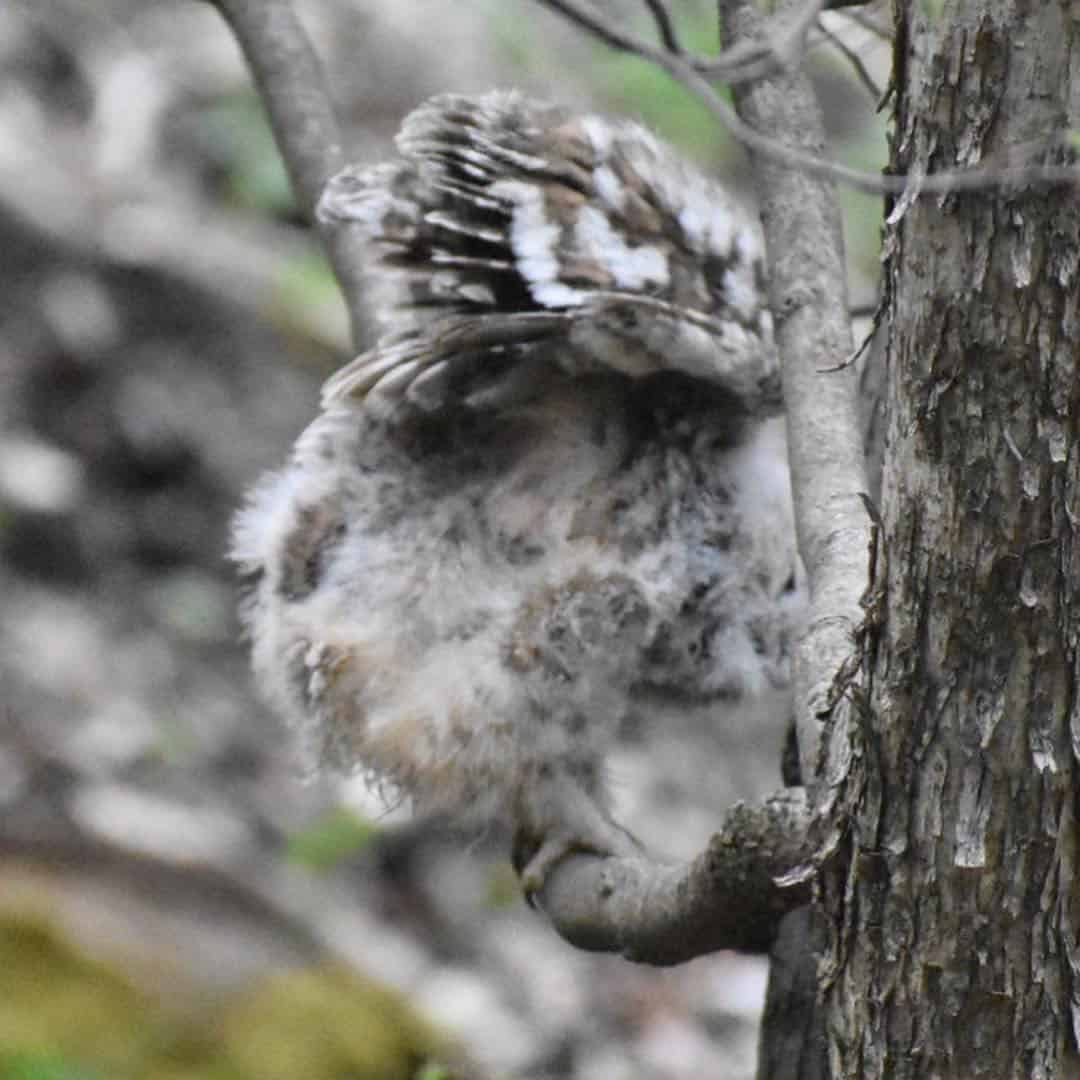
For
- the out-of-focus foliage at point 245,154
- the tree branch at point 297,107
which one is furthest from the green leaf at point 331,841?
the tree branch at point 297,107

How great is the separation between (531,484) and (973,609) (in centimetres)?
82

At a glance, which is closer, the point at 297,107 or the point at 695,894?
the point at 695,894

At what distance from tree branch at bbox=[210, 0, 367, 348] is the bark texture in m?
1.29

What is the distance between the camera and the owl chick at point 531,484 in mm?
1906

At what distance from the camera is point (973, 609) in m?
1.29

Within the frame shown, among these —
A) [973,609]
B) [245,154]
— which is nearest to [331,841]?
[245,154]

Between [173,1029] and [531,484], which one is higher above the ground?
[531,484]

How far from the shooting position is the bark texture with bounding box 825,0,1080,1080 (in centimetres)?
119

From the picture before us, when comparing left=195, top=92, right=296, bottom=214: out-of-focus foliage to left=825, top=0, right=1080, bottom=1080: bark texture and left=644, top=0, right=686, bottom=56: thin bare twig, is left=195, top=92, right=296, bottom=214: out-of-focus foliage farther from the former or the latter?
left=825, top=0, right=1080, bottom=1080: bark texture

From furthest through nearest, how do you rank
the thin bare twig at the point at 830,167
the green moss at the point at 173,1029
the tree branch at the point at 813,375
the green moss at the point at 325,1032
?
the green moss at the point at 325,1032 → the green moss at the point at 173,1029 → the tree branch at the point at 813,375 → the thin bare twig at the point at 830,167

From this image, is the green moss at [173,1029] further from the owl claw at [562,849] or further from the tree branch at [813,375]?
the tree branch at [813,375]

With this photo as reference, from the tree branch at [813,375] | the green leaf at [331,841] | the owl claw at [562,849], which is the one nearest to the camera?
the tree branch at [813,375]

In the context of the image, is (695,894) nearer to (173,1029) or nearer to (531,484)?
(531,484)

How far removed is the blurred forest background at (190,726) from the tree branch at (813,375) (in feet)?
4.85
